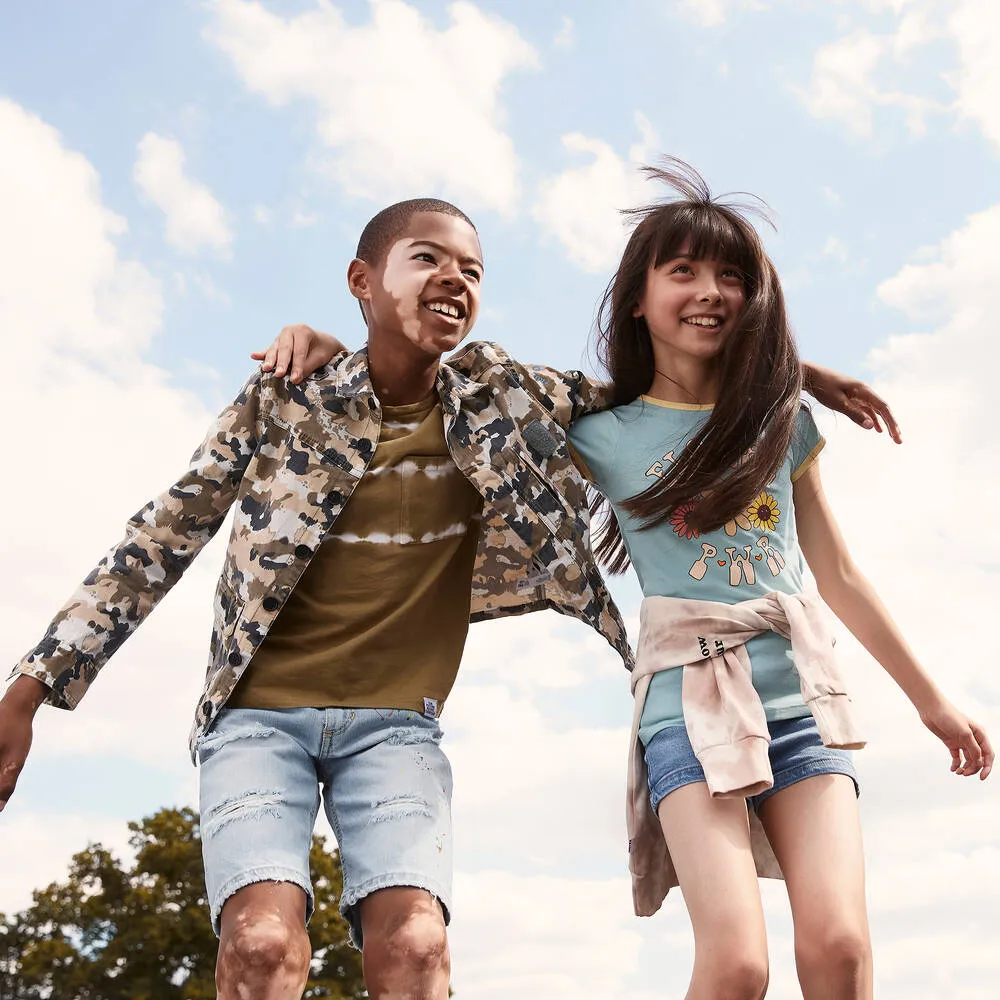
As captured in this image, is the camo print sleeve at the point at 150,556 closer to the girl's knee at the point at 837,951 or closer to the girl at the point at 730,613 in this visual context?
the girl at the point at 730,613

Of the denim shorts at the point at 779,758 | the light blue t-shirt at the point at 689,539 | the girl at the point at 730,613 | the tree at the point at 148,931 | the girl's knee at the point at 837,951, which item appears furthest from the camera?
the tree at the point at 148,931

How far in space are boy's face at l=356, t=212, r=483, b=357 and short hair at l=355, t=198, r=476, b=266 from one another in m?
0.03

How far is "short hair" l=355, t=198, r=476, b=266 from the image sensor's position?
3.86m

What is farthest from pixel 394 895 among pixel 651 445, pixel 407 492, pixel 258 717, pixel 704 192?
pixel 704 192

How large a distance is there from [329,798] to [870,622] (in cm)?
177

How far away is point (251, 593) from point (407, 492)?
57 centimetres

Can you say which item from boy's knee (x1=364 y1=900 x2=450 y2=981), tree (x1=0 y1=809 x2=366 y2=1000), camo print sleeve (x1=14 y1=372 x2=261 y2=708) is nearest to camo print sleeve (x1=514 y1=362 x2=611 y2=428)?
camo print sleeve (x1=14 y1=372 x2=261 y2=708)

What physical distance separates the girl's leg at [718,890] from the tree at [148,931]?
56.2ft

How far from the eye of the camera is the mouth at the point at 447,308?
373 cm

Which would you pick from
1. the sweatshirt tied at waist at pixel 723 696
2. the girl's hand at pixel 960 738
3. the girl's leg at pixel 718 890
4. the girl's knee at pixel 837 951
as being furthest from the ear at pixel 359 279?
the girl's knee at pixel 837 951

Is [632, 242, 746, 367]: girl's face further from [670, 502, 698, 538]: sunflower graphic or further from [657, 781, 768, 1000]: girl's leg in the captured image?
[657, 781, 768, 1000]: girl's leg

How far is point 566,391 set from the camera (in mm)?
3865

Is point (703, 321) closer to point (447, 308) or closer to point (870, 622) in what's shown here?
point (447, 308)

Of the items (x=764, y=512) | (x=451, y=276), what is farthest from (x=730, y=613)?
(x=451, y=276)
